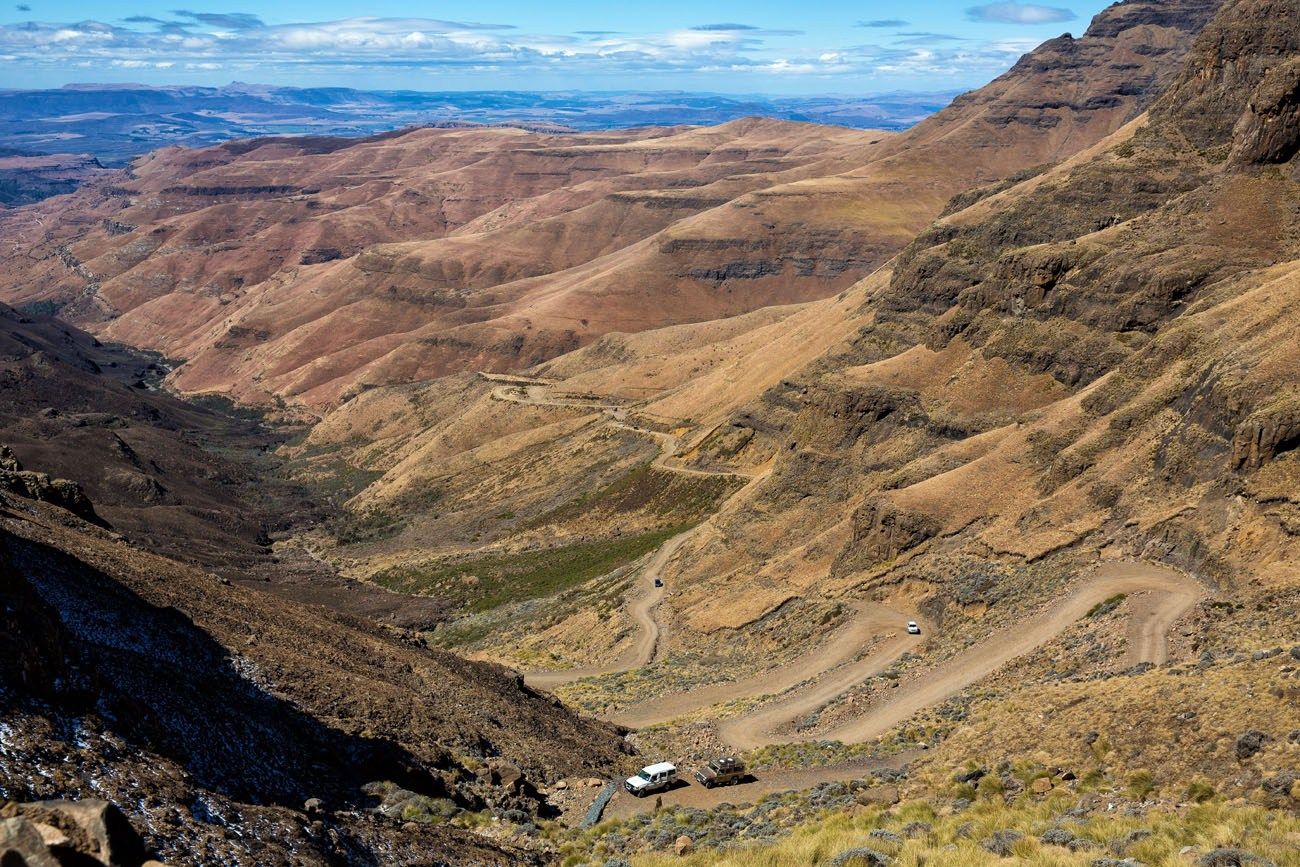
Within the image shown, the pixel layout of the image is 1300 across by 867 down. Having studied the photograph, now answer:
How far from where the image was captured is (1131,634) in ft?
132

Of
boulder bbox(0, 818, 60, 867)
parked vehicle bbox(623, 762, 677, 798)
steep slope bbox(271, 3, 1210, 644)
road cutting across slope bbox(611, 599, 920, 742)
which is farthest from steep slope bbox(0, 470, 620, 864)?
steep slope bbox(271, 3, 1210, 644)

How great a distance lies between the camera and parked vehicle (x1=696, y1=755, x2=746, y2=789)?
37.2 m

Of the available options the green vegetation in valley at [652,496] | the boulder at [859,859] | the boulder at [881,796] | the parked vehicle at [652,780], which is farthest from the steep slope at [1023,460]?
the boulder at [859,859]

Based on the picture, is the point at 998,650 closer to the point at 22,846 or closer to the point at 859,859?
the point at 859,859

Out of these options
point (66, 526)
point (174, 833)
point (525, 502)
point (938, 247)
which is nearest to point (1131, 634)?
point (174, 833)

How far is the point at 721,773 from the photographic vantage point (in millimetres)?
37438

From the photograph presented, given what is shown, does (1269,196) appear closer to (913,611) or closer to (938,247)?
(938,247)

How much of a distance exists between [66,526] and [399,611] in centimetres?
4227

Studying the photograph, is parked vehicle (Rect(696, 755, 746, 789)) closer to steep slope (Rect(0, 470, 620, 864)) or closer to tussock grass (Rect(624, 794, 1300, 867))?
steep slope (Rect(0, 470, 620, 864))

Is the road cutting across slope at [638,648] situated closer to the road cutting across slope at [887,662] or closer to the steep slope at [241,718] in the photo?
the road cutting across slope at [887,662]

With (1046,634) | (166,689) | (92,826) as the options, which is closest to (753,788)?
(1046,634)

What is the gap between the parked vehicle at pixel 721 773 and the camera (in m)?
37.2

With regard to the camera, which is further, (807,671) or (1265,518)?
(807,671)

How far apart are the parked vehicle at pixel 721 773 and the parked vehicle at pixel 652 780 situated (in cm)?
96
